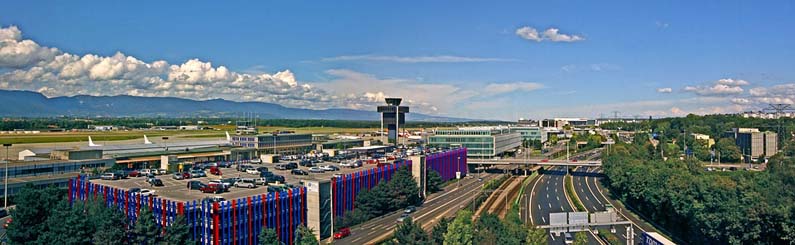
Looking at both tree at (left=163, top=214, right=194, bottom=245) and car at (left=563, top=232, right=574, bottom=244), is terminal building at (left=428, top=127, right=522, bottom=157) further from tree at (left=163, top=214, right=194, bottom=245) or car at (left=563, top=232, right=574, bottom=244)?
tree at (left=163, top=214, right=194, bottom=245)

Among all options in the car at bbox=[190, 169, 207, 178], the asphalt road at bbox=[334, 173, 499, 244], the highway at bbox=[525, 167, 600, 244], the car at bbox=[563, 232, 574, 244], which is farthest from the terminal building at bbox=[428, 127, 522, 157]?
the car at bbox=[563, 232, 574, 244]

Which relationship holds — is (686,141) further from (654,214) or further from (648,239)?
(648,239)

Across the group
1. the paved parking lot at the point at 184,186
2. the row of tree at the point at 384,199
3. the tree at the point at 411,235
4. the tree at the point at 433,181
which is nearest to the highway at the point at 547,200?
the tree at the point at 433,181

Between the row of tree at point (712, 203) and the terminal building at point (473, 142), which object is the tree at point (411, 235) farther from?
the terminal building at point (473, 142)

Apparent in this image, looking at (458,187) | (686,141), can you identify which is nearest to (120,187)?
(458,187)

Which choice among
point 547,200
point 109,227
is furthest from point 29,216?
point 547,200

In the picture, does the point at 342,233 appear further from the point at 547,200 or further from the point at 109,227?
the point at 547,200
